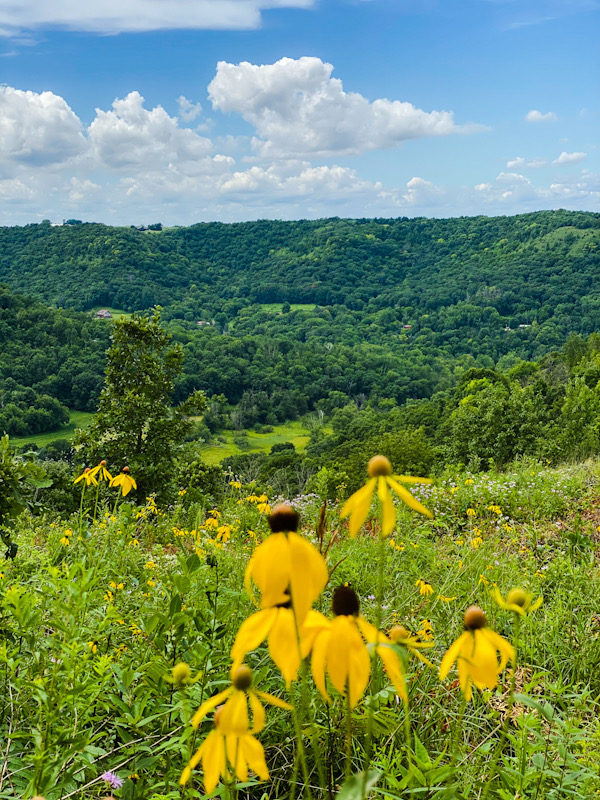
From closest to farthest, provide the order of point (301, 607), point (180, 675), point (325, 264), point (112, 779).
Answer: point (301, 607), point (180, 675), point (112, 779), point (325, 264)

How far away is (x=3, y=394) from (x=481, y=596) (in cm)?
5777

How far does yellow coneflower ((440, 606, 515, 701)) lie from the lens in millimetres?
886

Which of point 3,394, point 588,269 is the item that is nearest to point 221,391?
point 3,394

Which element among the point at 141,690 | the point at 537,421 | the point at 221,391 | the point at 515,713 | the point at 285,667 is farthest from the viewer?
the point at 221,391

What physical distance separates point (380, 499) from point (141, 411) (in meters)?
10.5

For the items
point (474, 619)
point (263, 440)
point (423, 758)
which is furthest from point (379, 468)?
point (263, 440)

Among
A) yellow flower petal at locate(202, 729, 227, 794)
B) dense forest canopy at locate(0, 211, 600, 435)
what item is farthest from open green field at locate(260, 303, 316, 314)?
yellow flower petal at locate(202, 729, 227, 794)

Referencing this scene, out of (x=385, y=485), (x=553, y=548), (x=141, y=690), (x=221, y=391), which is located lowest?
(x=221, y=391)

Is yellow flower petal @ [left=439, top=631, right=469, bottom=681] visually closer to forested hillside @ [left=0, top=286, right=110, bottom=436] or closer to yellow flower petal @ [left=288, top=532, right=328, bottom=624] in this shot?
yellow flower petal @ [left=288, top=532, right=328, bottom=624]

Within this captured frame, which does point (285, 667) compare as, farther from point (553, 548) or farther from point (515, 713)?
point (553, 548)

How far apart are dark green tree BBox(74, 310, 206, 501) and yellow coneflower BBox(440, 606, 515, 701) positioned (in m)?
9.91

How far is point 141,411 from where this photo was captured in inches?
426

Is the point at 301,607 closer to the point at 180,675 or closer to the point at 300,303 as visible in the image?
the point at 180,675

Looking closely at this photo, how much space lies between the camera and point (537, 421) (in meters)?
17.6
